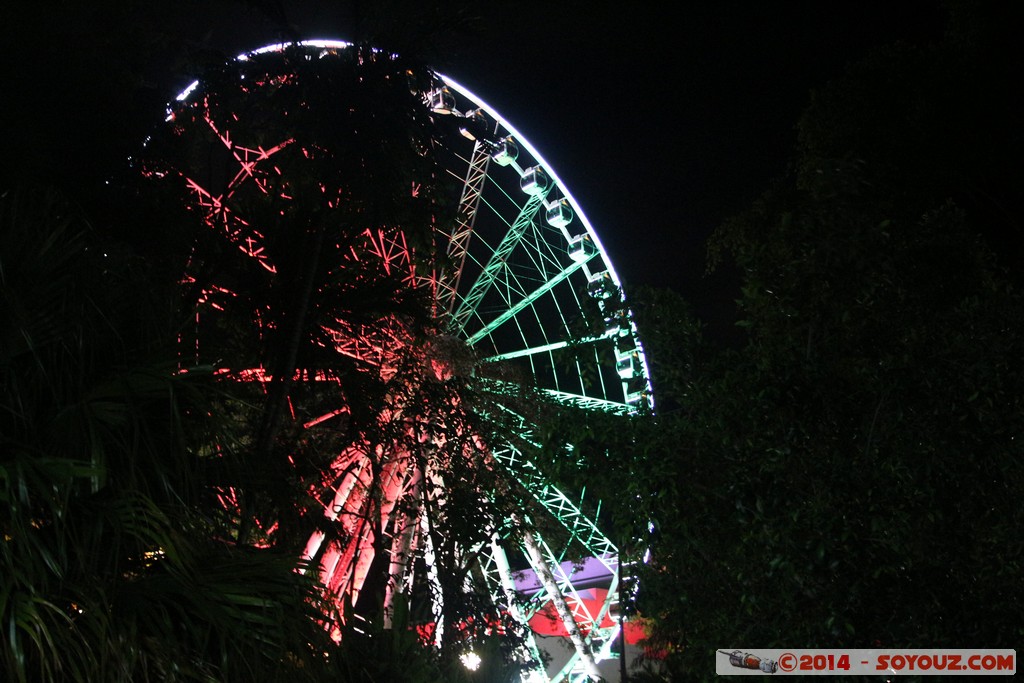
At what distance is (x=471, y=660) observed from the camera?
8883 millimetres

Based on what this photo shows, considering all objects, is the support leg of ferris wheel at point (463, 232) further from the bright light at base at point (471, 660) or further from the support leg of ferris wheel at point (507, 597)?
the bright light at base at point (471, 660)

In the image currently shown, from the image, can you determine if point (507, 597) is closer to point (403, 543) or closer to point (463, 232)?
point (403, 543)

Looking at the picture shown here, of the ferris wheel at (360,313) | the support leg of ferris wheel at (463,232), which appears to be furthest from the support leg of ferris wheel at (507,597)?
the support leg of ferris wheel at (463,232)

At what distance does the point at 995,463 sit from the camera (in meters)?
4.59

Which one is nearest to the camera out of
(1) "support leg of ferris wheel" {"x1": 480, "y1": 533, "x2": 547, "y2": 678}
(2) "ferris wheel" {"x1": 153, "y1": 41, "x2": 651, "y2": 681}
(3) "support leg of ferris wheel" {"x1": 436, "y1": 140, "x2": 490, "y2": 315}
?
(2) "ferris wheel" {"x1": 153, "y1": 41, "x2": 651, "y2": 681}

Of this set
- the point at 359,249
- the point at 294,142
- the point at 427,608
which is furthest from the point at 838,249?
the point at 427,608

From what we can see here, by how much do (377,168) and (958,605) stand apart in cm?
484

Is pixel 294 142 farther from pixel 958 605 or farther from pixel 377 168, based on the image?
pixel 958 605

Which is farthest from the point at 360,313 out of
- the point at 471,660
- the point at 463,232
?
the point at 463,232

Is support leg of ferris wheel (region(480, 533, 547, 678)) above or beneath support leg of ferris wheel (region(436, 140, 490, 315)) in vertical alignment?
beneath

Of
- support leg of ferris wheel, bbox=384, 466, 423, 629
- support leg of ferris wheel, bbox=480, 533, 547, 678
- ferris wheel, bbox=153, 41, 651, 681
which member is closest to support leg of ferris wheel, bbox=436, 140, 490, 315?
ferris wheel, bbox=153, 41, 651, 681

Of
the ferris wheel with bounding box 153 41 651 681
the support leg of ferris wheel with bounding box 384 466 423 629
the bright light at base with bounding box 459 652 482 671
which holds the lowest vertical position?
the bright light at base with bounding box 459 652 482 671

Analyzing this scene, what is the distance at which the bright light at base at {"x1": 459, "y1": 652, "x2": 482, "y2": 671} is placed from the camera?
844 cm

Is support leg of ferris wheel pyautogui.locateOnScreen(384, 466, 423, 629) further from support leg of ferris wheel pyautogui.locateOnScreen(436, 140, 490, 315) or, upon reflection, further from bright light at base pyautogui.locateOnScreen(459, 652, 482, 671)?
support leg of ferris wheel pyautogui.locateOnScreen(436, 140, 490, 315)
